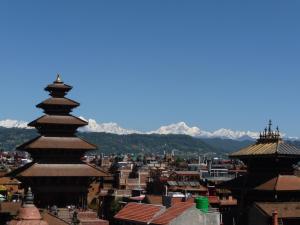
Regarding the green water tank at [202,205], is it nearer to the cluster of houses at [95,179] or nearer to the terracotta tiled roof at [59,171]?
the cluster of houses at [95,179]

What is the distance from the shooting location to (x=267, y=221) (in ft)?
154

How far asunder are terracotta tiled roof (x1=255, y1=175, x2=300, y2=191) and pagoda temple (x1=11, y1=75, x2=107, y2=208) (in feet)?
62.5

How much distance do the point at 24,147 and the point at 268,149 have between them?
2500 centimetres

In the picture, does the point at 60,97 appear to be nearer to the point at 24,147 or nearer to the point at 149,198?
the point at 24,147

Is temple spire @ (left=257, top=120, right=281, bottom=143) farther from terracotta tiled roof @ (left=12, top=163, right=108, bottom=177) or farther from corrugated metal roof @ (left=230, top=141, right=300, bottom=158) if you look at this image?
terracotta tiled roof @ (left=12, top=163, right=108, bottom=177)

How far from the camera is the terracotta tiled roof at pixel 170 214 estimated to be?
5512 centimetres

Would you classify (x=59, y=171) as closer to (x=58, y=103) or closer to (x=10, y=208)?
(x=10, y=208)

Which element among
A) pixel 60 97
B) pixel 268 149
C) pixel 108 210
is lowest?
pixel 108 210

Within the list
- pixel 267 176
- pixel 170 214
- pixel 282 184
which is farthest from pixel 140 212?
pixel 282 184

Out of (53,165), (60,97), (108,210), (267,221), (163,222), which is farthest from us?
(108,210)

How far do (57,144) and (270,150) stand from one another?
2237 cm

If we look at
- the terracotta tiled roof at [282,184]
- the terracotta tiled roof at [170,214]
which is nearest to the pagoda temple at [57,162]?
the terracotta tiled roof at [170,214]

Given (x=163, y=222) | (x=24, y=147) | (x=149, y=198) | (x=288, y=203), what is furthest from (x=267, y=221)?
(x=149, y=198)

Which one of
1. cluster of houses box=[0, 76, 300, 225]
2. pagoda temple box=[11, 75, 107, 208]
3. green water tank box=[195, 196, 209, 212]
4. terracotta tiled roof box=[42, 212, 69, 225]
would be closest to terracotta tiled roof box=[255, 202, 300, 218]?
cluster of houses box=[0, 76, 300, 225]
